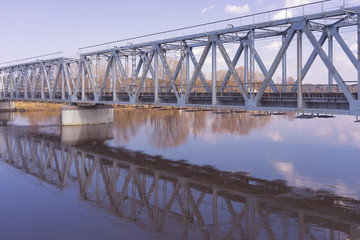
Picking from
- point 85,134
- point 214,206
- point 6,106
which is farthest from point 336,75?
point 6,106

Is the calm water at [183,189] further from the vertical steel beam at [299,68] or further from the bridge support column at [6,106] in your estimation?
the bridge support column at [6,106]

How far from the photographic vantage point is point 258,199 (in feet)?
64.7

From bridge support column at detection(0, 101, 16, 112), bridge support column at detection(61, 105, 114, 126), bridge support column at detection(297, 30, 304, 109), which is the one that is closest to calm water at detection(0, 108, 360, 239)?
bridge support column at detection(297, 30, 304, 109)

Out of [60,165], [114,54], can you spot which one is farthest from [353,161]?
[114,54]

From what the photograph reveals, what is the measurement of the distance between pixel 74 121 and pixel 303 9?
1551 inches

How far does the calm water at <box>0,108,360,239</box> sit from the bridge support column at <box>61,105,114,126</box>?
14.4 meters

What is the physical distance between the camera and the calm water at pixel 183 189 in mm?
15883

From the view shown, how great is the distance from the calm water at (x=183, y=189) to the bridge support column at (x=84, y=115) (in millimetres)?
14433

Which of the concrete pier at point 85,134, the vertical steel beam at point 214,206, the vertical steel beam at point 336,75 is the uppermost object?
the vertical steel beam at point 336,75

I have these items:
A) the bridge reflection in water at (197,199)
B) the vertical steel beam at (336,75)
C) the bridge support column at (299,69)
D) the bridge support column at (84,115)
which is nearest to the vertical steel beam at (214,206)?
the bridge reflection in water at (197,199)

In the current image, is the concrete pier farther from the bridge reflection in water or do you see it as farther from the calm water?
the bridge reflection in water

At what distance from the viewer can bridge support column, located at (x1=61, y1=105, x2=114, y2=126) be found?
54156 mm

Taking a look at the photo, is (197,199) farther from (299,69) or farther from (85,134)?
(85,134)

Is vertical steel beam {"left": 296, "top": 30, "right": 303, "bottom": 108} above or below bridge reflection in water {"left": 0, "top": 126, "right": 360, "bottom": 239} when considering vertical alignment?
above
